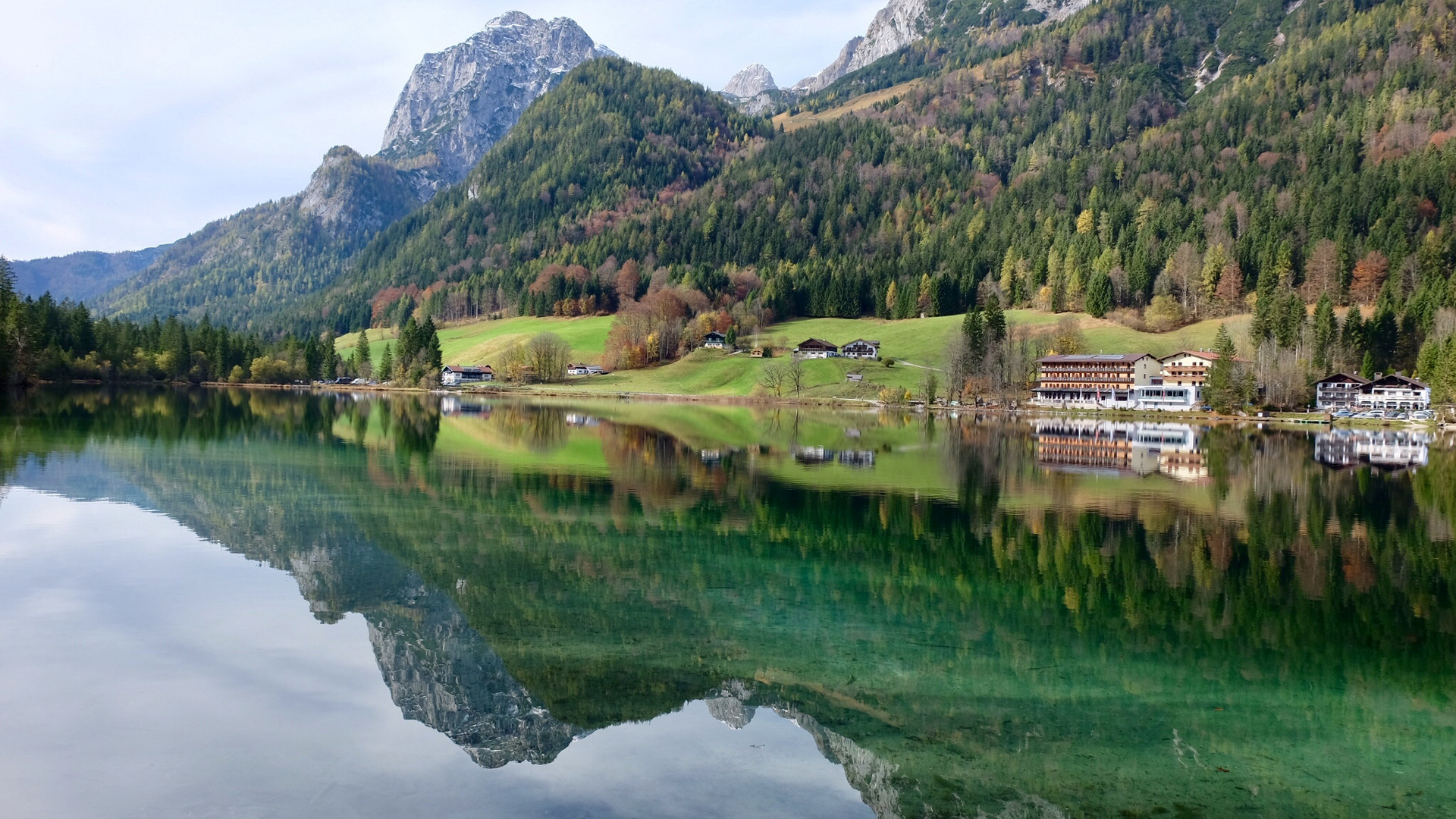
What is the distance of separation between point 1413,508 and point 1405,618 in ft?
60.5

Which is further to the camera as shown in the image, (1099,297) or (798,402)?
(1099,297)

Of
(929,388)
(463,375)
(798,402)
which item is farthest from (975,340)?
(463,375)

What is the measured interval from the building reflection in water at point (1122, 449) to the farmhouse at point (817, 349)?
5488cm

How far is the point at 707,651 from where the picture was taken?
1480 cm

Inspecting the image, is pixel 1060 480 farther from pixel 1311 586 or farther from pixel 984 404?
pixel 984 404

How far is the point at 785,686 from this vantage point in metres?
13.4

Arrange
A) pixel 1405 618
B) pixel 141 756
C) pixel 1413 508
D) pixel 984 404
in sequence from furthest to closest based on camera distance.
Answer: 1. pixel 984 404
2. pixel 1413 508
3. pixel 1405 618
4. pixel 141 756

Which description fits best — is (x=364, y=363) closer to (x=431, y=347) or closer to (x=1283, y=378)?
(x=431, y=347)

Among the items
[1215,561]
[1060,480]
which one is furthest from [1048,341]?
[1215,561]

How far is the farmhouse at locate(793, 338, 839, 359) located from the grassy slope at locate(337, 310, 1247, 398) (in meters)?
4.99

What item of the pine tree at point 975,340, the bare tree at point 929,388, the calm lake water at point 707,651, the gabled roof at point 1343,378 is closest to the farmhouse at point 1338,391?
the gabled roof at point 1343,378

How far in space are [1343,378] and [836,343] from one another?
230 ft

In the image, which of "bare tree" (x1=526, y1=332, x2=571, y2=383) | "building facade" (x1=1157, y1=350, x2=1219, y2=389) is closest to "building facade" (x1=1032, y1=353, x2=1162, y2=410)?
"building facade" (x1=1157, y1=350, x2=1219, y2=389)

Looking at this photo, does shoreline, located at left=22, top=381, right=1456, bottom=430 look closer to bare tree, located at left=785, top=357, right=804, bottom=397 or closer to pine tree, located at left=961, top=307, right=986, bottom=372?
bare tree, located at left=785, top=357, right=804, bottom=397
